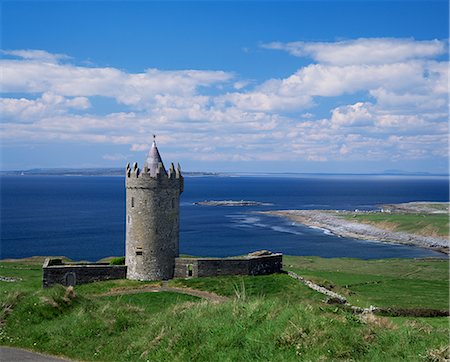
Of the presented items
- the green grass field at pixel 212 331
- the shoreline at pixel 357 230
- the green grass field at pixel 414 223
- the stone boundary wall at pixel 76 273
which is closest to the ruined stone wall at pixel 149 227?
the stone boundary wall at pixel 76 273

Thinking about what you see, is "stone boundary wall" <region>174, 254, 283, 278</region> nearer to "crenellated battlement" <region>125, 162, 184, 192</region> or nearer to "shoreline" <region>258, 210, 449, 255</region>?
"crenellated battlement" <region>125, 162, 184, 192</region>

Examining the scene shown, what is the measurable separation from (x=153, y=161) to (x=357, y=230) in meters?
87.5

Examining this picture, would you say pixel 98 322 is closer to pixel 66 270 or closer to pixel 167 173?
pixel 66 270

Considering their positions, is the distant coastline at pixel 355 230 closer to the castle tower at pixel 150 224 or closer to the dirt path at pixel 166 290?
the castle tower at pixel 150 224

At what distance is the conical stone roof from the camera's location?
32.0m

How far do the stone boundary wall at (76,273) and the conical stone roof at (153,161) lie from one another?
6.33m

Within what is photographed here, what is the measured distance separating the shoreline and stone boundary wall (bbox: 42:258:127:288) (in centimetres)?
6879

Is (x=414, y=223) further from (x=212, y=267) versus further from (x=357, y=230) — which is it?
(x=212, y=267)

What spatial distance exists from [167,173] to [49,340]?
53.8 ft

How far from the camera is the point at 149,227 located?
3155 cm

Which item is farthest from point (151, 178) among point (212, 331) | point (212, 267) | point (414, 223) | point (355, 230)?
point (414, 223)

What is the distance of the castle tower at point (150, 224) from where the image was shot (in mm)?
31562

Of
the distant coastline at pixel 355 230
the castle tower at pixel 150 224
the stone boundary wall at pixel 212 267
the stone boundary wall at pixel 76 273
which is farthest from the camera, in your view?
the distant coastline at pixel 355 230

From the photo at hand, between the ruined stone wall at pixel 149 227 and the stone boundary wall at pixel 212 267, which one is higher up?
the ruined stone wall at pixel 149 227
